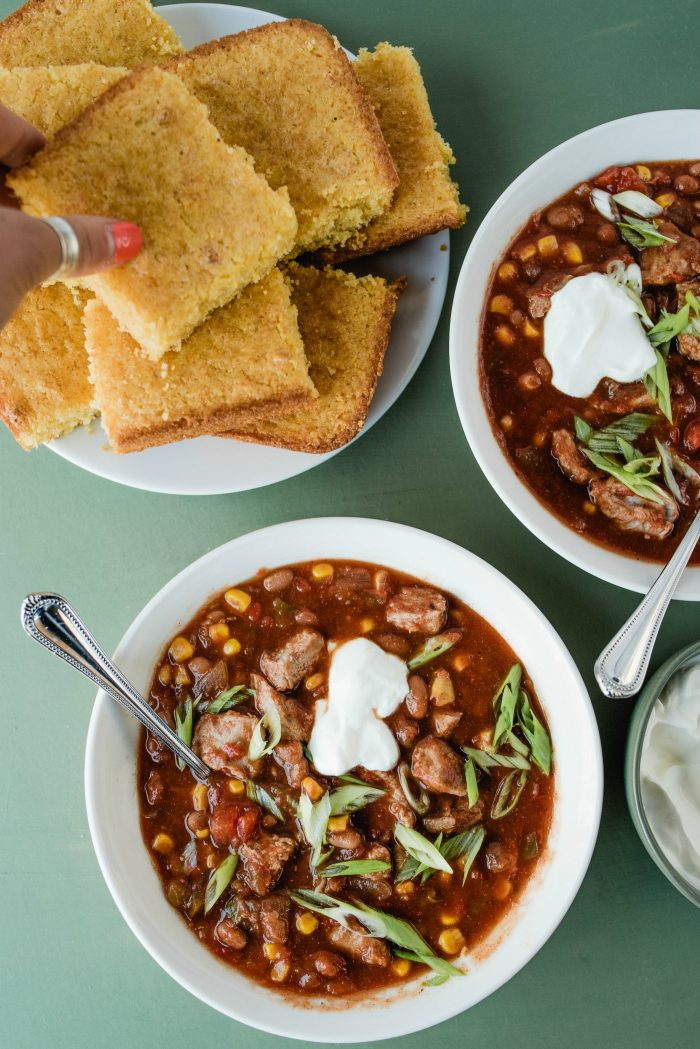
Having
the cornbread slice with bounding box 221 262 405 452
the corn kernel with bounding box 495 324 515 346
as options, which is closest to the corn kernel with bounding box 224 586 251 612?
the cornbread slice with bounding box 221 262 405 452

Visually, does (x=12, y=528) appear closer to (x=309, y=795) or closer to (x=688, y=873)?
(x=309, y=795)

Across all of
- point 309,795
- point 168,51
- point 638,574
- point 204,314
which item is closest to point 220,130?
point 168,51

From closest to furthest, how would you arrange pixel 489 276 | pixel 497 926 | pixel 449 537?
1. pixel 489 276
2. pixel 497 926
3. pixel 449 537

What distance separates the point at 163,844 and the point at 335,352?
2246 millimetres

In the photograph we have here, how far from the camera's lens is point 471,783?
345 centimetres

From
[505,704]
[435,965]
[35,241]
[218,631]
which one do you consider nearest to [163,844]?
[218,631]

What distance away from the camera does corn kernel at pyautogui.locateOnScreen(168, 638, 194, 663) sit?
360 cm

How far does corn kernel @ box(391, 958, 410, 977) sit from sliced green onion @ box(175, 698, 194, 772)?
121cm

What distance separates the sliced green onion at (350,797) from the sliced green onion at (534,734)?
664 millimetres

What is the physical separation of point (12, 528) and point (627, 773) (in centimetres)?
302

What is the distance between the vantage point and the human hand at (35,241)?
8.45 ft

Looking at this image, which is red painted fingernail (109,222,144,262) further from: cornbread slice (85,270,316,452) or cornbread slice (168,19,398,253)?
cornbread slice (168,19,398,253)

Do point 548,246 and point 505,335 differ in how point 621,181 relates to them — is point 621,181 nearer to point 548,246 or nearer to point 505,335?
point 548,246

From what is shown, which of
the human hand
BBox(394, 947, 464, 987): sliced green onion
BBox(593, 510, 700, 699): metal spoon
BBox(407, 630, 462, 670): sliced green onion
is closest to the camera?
the human hand
